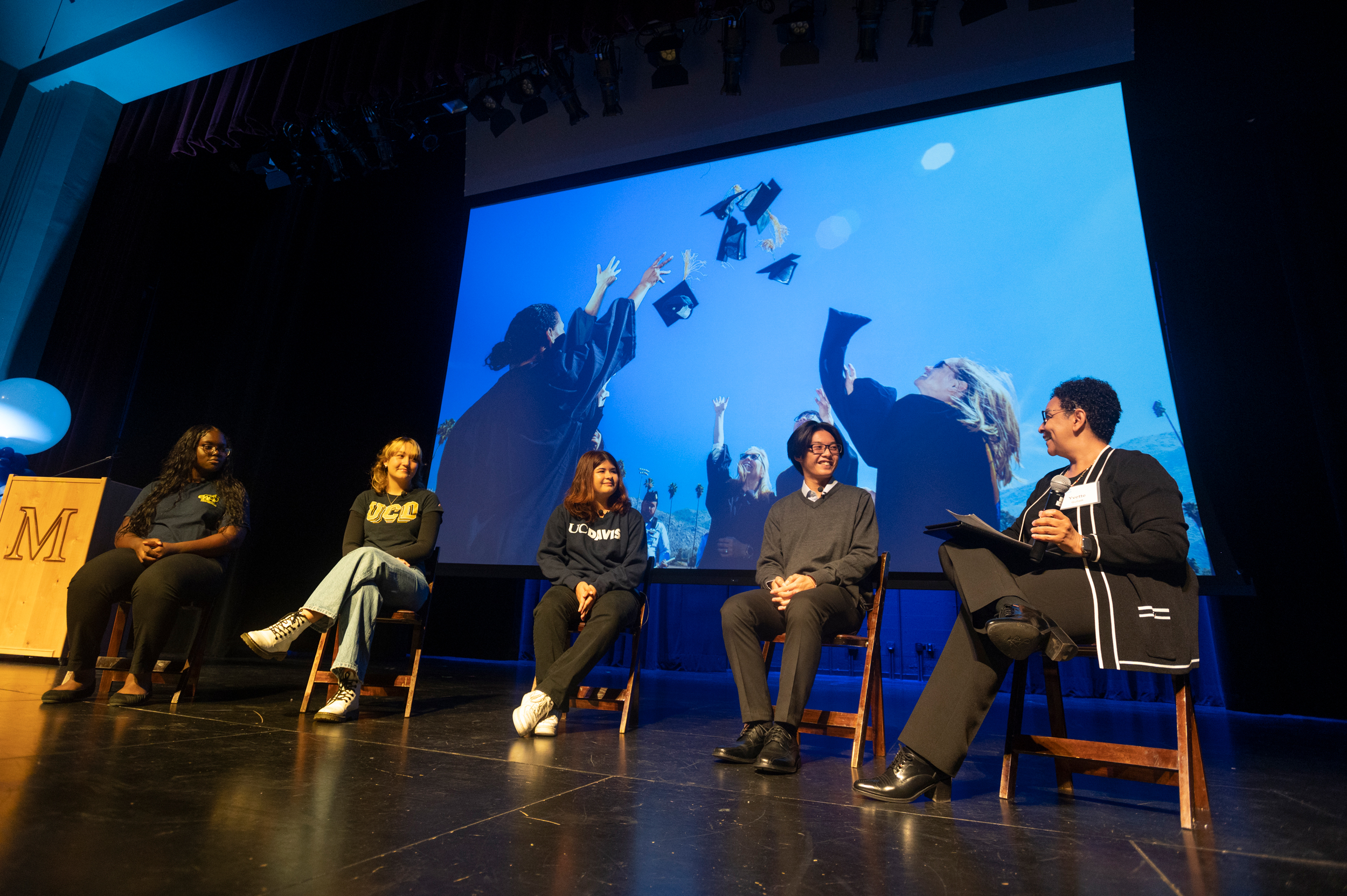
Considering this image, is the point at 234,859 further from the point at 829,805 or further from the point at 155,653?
the point at 155,653

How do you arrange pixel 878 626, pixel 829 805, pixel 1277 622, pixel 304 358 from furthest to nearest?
1. pixel 304 358
2. pixel 1277 622
3. pixel 878 626
4. pixel 829 805

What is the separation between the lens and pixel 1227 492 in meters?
3.51

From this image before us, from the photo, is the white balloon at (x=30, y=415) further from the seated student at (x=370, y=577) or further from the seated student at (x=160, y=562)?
the seated student at (x=370, y=577)

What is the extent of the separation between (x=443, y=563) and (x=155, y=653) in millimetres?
1862

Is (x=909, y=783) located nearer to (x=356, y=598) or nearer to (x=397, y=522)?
(x=356, y=598)

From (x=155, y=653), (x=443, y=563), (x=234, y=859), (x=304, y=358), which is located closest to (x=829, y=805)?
(x=234, y=859)

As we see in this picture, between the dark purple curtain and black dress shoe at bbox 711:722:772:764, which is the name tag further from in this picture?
the dark purple curtain

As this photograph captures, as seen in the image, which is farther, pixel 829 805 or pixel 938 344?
pixel 938 344

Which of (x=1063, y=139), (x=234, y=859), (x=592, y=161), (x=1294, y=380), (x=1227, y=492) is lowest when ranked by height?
(x=234, y=859)

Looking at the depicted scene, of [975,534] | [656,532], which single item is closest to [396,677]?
[656,532]

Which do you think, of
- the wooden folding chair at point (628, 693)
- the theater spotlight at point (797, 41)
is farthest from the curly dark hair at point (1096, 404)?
the theater spotlight at point (797, 41)

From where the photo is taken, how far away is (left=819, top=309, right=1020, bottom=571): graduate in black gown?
11.2 feet

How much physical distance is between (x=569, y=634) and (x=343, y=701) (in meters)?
0.79

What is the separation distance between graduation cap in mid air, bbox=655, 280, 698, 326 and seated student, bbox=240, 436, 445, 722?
1855 mm
